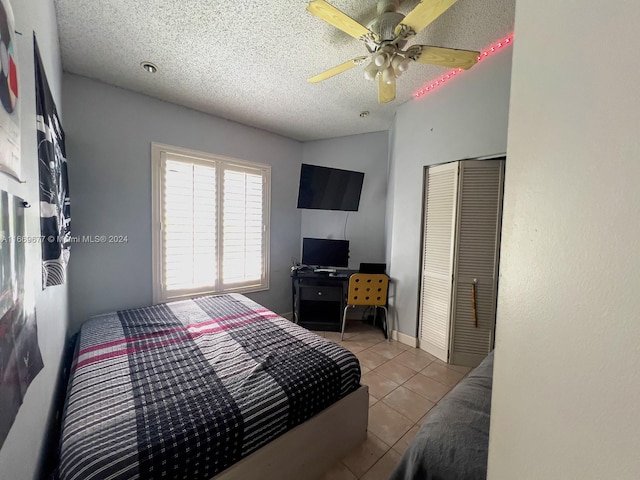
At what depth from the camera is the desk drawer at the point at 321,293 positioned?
335cm

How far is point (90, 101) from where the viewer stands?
2.29 meters

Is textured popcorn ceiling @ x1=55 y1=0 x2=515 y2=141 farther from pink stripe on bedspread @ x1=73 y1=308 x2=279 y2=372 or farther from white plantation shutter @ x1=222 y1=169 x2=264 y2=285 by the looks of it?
pink stripe on bedspread @ x1=73 y1=308 x2=279 y2=372

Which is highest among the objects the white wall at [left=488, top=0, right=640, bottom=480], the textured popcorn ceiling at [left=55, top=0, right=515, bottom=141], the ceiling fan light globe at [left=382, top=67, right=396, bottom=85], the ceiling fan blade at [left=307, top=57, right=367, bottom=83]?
the textured popcorn ceiling at [left=55, top=0, right=515, bottom=141]

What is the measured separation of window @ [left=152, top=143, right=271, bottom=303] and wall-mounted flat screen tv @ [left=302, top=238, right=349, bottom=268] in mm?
601

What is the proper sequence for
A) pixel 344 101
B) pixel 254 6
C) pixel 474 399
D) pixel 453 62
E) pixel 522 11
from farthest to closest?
pixel 344 101, pixel 453 62, pixel 254 6, pixel 474 399, pixel 522 11

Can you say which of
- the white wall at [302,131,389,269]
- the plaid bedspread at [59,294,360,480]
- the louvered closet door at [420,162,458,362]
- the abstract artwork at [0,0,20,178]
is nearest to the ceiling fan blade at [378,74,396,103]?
the louvered closet door at [420,162,458,362]

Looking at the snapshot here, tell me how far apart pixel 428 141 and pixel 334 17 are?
1.71m

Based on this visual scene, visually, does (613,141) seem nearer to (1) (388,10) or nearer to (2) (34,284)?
(2) (34,284)

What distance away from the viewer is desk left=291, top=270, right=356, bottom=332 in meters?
3.31

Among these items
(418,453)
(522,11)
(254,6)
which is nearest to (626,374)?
(522,11)

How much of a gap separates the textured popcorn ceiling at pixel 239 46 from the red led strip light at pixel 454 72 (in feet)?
0.31

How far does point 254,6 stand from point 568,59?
1818 millimetres

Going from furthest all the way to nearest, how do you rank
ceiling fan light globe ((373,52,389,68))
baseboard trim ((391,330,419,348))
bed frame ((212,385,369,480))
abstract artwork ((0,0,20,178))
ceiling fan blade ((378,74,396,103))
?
1. baseboard trim ((391,330,419,348))
2. ceiling fan blade ((378,74,396,103))
3. ceiling fan light globe ((373,52,389,68))
4. bed frame ((212,385,369,480))
5. abstract artwork ((0,0,20,178))

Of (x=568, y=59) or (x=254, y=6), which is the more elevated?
(x=254, y=6)
